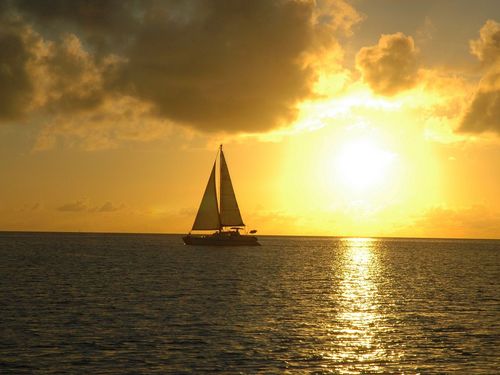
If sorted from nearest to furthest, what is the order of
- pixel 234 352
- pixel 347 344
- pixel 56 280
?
pixel 234 352 < pixel 347 344 < pixel 56 280

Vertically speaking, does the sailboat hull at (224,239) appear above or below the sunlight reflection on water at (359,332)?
above

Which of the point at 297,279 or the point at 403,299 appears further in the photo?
the point at 297,279

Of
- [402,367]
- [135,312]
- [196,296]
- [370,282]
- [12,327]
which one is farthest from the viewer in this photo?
[370,282]

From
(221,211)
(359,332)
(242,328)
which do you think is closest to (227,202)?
(221,211)

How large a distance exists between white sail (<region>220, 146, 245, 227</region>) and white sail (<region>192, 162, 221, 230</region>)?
178 cm

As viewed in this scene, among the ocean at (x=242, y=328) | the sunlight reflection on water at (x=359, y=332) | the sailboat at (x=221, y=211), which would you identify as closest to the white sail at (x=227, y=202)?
the sailboat at (x=221, y=211)

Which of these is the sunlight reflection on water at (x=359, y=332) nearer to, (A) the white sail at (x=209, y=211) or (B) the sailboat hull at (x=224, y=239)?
(A) the white sail at (x=209, y=211)

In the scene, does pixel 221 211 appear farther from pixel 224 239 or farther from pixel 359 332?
pixel 359 332

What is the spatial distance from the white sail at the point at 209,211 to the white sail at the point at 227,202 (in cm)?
178

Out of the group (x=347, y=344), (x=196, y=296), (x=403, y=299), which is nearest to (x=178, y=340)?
(x=347, y=344)

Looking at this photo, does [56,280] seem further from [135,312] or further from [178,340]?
[178,340]

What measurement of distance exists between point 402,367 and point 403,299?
34.1 m

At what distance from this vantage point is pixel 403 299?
64.3m

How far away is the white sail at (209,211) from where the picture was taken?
150375 mm
